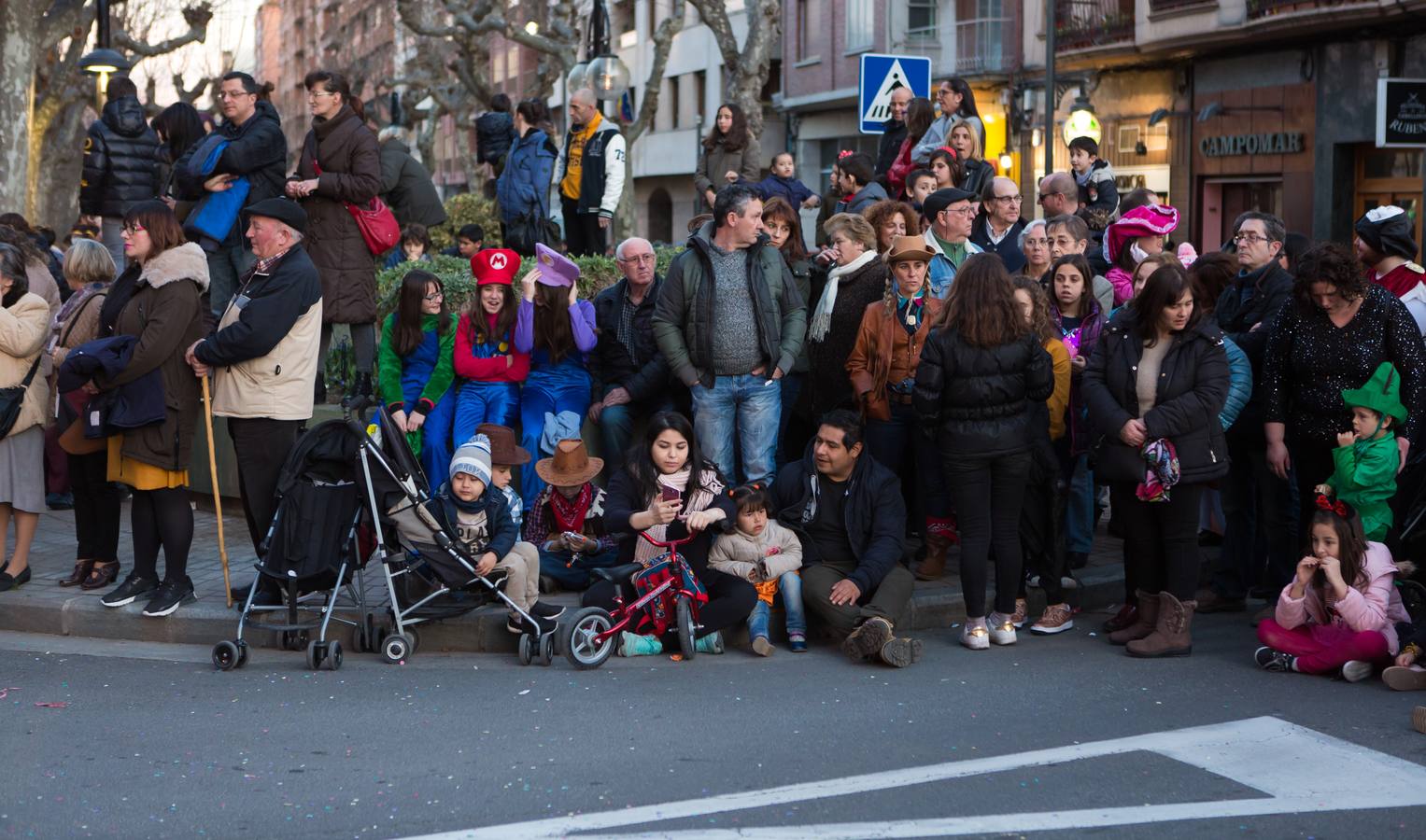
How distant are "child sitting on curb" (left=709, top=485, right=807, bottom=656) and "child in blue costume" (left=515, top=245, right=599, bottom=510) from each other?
1793 millimetres

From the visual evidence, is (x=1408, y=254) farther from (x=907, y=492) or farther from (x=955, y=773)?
(x=955, y=773)

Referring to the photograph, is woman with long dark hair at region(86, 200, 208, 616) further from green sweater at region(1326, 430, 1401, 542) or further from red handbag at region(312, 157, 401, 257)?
green sweater at region(1326, 430, 1401, 542)

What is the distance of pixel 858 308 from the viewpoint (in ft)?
33.2

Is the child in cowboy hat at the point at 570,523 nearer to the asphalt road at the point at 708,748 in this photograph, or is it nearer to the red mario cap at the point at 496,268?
the asphalt road at the point at 708,748

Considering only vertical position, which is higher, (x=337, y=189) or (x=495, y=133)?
(x=495, y=133)

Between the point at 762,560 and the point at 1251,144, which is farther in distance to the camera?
the point at 1251,144

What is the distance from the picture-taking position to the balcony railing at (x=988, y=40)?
36062mm

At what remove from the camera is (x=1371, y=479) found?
8352mm

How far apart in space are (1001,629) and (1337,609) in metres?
1.62

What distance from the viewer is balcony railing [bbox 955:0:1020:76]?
118 ft

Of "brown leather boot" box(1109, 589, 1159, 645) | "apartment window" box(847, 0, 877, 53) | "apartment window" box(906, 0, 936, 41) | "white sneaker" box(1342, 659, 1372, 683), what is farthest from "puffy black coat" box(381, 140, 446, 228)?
"apartment window" box(847, 0, 877, 53)

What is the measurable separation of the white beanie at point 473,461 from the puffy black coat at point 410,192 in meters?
5.78

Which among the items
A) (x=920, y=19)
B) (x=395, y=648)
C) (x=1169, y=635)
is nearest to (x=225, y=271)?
(x=395, y=648)

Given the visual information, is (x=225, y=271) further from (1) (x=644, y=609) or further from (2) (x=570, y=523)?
(1) (x=644, y=609)
